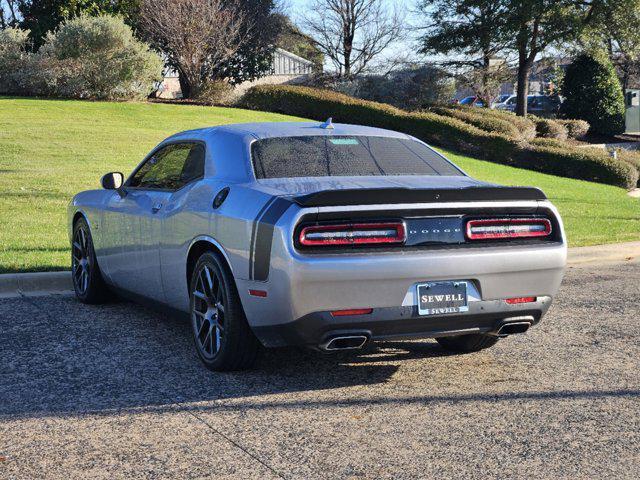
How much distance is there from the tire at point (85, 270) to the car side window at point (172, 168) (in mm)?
840

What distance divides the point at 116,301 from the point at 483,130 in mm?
21701

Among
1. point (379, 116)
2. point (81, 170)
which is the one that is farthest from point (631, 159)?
point (81, 170)

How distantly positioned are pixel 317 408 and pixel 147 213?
2384 millimetres

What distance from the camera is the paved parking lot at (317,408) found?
4.20 meters

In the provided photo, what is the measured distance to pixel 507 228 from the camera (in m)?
5.52

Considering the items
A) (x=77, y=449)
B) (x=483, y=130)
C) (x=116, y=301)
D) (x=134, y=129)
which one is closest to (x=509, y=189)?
(x=77, y=449)

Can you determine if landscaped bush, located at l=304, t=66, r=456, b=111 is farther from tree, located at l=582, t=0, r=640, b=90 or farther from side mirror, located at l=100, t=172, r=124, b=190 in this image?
side mirror, located at l=100, t=172, r=124, b=190

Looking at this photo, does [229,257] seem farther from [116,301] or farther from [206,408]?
[116,301]

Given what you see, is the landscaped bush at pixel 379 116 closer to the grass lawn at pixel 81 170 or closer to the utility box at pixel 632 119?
the grass lawn at pixel 81 170

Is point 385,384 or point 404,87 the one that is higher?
point 404,87

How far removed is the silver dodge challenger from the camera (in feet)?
16.6

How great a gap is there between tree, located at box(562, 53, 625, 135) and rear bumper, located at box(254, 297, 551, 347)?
3500cm

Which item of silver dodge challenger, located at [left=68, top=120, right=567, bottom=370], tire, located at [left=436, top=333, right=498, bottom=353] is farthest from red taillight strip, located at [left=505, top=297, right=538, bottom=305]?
tire, located at [left=436, top=333, right=498, bottom=353]

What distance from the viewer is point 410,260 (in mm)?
5121
